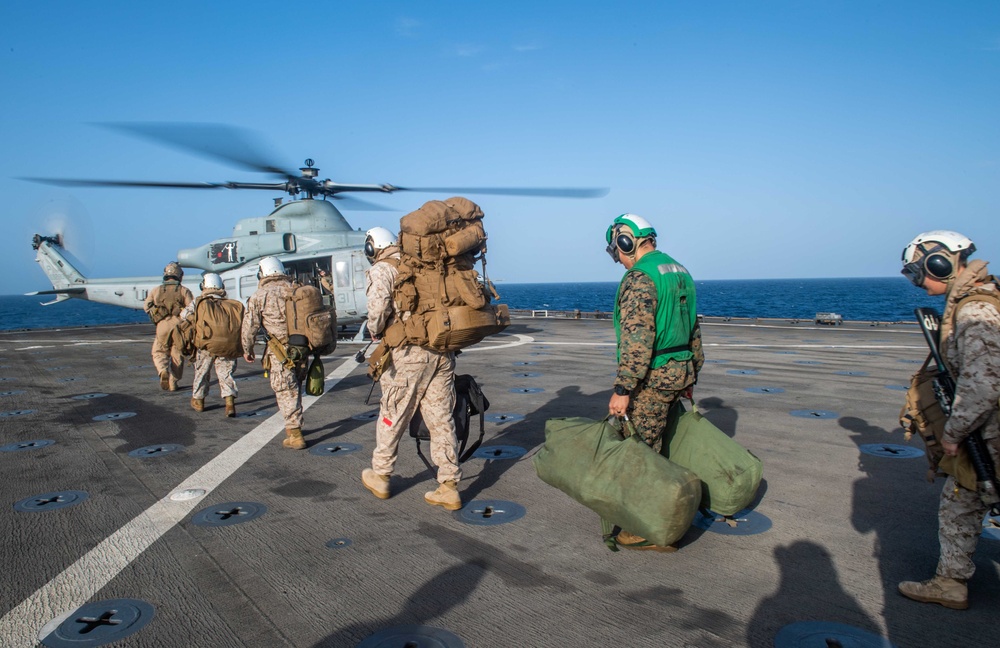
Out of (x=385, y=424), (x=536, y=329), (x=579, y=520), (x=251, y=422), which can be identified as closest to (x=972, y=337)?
(x=579, y=520)

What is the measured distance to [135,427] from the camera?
23.7ft

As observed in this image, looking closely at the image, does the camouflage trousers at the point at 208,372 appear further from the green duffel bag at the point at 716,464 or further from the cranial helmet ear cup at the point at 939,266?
the cranial helmet ear cup at the point at 939,266

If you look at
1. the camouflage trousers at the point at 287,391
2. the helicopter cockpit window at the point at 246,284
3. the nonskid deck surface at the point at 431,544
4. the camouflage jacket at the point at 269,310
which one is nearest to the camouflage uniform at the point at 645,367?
the nonskid deck surface at the point at 431,544

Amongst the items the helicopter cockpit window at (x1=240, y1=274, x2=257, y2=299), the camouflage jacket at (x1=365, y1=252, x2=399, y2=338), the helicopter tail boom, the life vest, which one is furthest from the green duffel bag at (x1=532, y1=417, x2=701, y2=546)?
the helicopter tail boom

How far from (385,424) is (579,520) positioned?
1594 millimetres

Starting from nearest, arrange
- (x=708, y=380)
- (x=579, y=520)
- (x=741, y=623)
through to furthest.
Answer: (x=741, y=623), (x=579, y=520), (x=708, y=380)

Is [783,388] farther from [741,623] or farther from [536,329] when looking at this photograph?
[536,329]

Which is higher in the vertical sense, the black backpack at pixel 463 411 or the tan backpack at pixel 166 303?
the tan backpack at pixel 166 303

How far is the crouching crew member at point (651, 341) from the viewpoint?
3.74 m

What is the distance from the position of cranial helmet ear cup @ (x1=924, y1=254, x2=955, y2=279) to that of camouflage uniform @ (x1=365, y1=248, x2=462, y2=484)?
9.92 feet

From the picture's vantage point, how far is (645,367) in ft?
12.2

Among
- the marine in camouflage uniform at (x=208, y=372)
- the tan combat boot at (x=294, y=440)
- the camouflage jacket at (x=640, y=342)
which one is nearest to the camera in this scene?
the camouflage jacket at (x=640, y=342)

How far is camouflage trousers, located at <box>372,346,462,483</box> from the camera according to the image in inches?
182

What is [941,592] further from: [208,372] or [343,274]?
[343,274]
